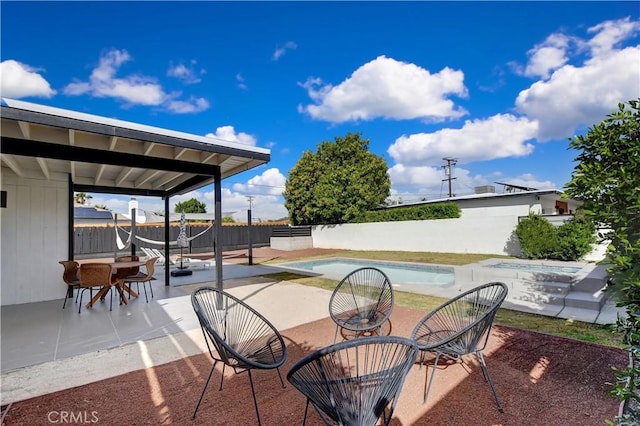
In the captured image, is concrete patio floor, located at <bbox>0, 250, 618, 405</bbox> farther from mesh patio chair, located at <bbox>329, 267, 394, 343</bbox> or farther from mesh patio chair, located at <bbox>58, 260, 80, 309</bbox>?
mesh patio chair, located at <bbox>329, 267, 394, 343</bbox>

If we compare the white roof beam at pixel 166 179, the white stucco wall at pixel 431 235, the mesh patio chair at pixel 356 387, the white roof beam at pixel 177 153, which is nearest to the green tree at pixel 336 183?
the white stucco wall at pixel 431 235

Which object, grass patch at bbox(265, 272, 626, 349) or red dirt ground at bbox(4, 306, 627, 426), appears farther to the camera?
grass patch at bbox(265, 272, 626, 349)

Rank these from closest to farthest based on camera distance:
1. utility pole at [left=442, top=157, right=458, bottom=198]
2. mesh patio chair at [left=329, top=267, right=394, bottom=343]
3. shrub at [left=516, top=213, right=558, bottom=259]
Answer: mesh patio chair at [left=329, top=267, right=394, bottom=343]
shrub at [left=516, top=213, right=558, bottom=259]
utility pole at [left=442, top=157, right=458, bottom=198]

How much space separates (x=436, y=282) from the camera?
28.0 ft

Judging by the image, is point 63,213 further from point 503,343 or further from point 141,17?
point 503,343

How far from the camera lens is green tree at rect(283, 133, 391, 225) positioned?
17812mm

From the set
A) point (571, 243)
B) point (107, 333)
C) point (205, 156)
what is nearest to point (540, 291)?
point (571, 243)

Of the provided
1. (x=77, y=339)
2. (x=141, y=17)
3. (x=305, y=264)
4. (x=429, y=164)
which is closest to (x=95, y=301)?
(x=77, y=339)

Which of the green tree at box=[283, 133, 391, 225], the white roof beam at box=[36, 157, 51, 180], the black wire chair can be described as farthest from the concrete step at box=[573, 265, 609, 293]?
the green tree at box=[283, 133, 391, 225]

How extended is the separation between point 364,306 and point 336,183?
46.6 feet

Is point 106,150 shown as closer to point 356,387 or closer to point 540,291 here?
point 356,387

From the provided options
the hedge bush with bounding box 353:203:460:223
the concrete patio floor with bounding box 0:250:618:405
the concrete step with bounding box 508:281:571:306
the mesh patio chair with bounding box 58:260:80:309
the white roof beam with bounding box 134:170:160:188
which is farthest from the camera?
the hedge bush with bounding box 353:203:460:223

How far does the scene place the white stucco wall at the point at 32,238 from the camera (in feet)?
17.9

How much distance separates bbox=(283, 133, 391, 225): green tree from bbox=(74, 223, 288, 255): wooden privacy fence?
8.64 ft
